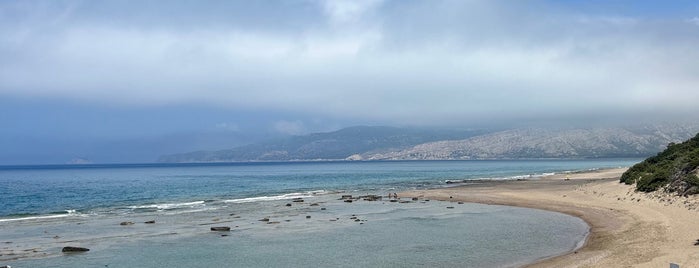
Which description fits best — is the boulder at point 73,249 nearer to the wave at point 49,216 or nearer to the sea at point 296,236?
the sea at point 296,236

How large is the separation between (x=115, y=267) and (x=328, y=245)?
10.8 m

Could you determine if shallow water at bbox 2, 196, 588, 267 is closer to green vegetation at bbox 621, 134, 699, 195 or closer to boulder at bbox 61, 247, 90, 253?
boulder at bbox 61, 247, 90, 253

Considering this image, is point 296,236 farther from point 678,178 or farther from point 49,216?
point 678,178

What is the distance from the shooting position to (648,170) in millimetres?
55344

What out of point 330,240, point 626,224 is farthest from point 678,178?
point 330,240

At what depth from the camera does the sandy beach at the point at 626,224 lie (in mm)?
22031

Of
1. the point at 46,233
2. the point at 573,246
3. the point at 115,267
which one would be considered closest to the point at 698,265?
the point at 573,246

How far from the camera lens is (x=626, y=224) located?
33031 mm

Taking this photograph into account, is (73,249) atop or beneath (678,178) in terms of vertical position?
beneath

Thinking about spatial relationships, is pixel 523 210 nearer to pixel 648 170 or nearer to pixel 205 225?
pixel 648 170

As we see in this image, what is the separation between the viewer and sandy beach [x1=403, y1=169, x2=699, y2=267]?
867 inches

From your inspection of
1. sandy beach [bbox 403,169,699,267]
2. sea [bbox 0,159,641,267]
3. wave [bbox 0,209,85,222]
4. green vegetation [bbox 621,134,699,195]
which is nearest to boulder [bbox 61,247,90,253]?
sea [bbox 0,159,641,267]

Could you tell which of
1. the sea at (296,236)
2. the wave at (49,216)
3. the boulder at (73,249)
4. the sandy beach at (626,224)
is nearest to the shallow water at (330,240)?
the sea at (296,236)

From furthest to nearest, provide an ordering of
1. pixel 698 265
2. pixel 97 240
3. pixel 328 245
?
pixel 97 240, pixel 328 245, pixel 698 265
